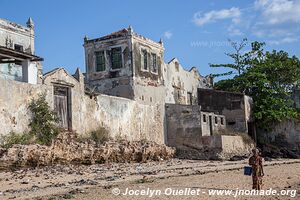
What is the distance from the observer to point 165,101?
3341 centimetres

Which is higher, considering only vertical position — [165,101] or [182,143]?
[165,101]

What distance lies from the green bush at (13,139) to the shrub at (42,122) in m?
0.54

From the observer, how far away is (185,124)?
31547mm

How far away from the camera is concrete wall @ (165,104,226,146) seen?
102 feet

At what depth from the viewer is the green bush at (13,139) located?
18938 millimetres

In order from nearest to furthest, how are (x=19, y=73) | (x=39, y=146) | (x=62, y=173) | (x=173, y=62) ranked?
(x=62, y=173), (x=39, y=146), (x=19, y=73), (x=173, y=62)

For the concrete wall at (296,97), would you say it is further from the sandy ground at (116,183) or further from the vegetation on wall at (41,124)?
the vegetation on wall at (41,124)

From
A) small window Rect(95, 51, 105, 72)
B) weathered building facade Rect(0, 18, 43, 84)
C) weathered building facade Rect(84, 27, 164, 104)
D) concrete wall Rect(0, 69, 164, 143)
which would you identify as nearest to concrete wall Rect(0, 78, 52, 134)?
concrete wall Rect(0, 69, 164, 143)

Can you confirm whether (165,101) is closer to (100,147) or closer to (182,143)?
(182,143)

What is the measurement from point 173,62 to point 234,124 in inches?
275

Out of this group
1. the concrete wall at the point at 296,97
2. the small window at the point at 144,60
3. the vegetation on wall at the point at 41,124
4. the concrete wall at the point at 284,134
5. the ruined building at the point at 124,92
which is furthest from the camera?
the concrete wall at the point at 296,97

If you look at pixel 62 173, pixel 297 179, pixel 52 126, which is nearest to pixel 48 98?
pixel 52 126

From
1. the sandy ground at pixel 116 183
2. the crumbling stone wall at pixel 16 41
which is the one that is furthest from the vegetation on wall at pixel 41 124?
the crumbling stone wall at pixel 16 41

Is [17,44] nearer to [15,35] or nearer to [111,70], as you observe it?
[15,35]
